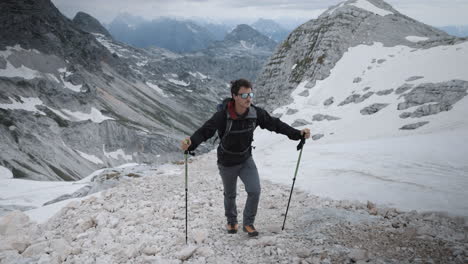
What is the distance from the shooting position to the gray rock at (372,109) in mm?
35594

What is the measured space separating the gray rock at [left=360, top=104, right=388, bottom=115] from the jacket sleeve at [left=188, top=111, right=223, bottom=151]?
108 ft

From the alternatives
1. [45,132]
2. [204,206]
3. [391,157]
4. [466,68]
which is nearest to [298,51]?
[466,68]

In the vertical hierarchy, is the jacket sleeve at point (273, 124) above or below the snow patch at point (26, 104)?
below

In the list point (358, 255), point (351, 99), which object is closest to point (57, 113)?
point (351, 99)

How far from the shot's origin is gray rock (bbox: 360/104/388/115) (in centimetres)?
3559

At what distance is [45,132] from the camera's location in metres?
108

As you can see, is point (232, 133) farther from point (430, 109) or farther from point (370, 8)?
point (370, 8)

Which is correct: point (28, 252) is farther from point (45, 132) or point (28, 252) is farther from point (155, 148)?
point (155, 148)

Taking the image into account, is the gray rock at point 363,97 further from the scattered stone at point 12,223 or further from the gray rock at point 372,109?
the scattered stone at point 12,223

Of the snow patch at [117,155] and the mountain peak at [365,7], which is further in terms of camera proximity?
the snow patch at [117,155]

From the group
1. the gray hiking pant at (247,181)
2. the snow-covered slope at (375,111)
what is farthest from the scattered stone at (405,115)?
the gray hiking pant at (247,181)

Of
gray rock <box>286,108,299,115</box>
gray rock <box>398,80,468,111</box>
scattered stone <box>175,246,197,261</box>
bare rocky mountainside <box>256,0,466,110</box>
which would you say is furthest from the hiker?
bare rocky mountainside <box>256,0,466,110</box>

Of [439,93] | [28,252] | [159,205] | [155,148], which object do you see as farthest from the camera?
[155,148]

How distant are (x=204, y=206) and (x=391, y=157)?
10164mm
